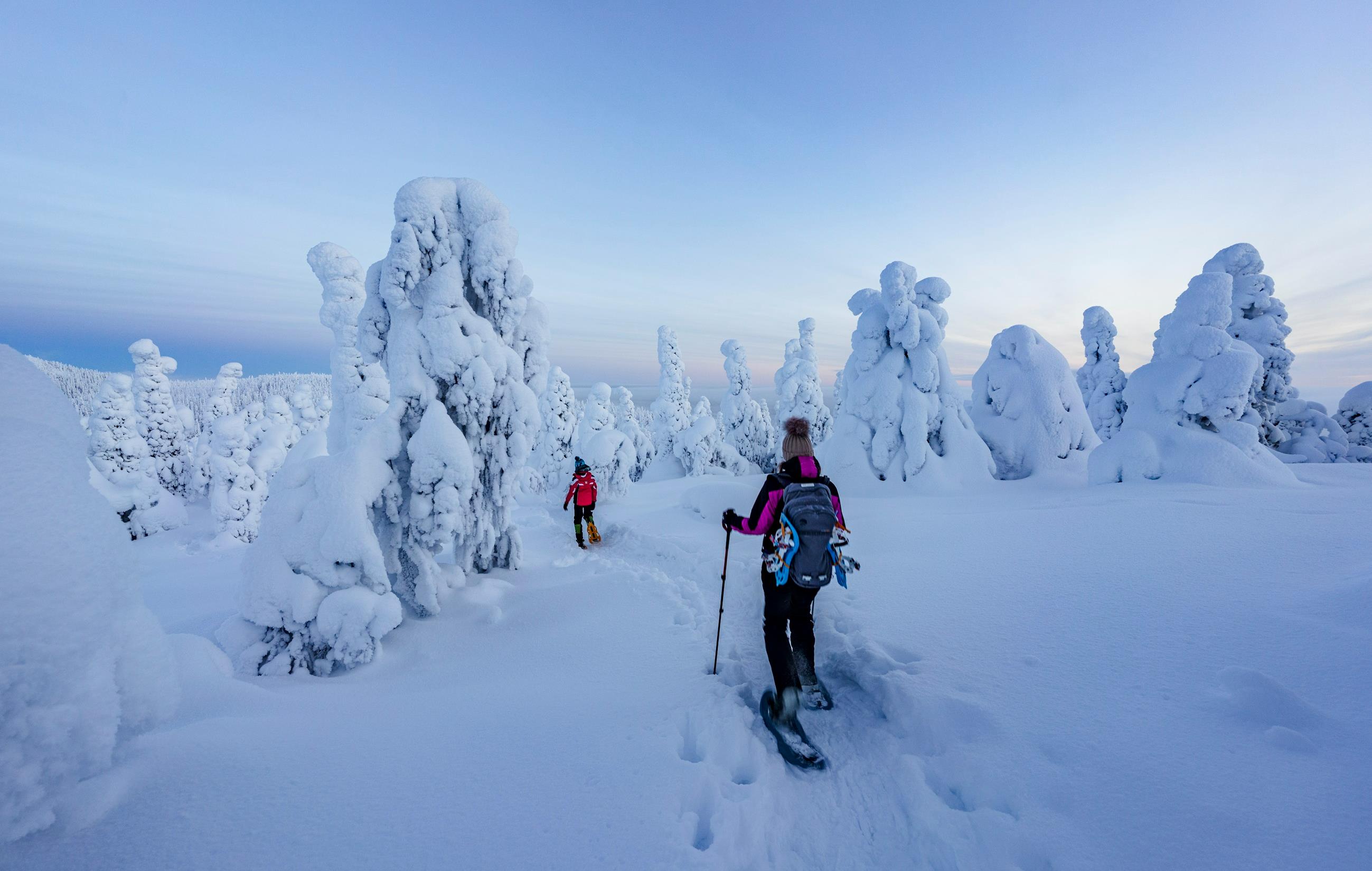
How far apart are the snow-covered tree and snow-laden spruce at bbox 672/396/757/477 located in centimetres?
2965

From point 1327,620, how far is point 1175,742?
87.6 inches

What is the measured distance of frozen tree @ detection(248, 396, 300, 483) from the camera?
2403 cm

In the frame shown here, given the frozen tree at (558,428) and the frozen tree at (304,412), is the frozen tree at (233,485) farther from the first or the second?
the frozen tree at (558,428)

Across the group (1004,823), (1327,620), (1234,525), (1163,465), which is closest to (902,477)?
(1163,465)

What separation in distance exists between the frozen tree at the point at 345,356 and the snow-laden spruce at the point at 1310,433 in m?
32.2

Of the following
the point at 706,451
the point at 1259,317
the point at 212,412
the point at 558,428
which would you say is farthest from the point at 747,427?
the point at 212,412

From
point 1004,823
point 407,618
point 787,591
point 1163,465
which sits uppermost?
point 1163,465

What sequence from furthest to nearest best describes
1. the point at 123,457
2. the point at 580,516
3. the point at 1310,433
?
the point at 123,457
the point at 1310,433
the point at 580,516

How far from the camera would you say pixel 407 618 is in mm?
6238

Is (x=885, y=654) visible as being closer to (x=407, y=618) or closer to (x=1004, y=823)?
(x=1004, y=823)

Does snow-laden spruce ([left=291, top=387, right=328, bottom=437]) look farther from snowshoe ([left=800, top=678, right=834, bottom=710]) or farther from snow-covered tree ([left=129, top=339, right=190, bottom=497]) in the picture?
snowshoe ([left=800, top=678, right=834, bottom=710])

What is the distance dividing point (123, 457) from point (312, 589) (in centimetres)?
3023

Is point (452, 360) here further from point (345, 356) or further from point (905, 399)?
point (905, 399)

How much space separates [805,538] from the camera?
159 inches
